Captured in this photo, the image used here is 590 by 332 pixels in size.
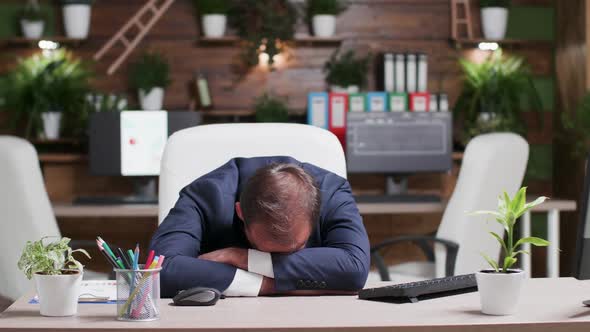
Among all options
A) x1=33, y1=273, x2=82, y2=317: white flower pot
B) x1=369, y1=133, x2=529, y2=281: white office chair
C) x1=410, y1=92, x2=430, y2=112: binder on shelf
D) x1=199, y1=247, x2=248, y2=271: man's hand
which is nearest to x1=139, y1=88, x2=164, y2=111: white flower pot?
x1=410, y1=92, x2=430, y2=112: binder on shelf

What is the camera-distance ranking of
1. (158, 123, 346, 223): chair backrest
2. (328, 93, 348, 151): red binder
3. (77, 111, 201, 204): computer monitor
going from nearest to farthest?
1. (158, 123, 346, 223): chair backrest
2. (77, 111, 201, 204): computer monitor
3. (328, 93, 348, 151): red binder

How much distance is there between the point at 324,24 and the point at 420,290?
375cm

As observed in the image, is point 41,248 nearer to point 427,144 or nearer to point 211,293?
point 211,293

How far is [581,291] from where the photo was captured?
202cm

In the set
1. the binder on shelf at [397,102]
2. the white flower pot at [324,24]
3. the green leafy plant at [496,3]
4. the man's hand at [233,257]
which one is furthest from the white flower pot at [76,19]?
the man's hand at [233,257]

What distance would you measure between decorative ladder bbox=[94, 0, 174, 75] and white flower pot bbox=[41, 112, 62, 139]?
37cm

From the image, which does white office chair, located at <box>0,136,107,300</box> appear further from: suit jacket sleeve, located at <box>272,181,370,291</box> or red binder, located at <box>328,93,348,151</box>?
red binder, located at <box>328,93,348,151</box>

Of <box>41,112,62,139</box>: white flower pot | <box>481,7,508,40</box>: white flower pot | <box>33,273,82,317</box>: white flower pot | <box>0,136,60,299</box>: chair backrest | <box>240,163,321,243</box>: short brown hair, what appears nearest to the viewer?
<box>33,273,82,317</box>: white flower pot

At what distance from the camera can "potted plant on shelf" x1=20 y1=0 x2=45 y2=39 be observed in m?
5.45

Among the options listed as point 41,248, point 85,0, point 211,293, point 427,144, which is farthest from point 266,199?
point 85,0

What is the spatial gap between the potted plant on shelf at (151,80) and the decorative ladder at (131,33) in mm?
100

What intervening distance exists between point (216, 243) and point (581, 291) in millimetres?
883

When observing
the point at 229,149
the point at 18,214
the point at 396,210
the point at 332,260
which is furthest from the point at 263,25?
the point at 332,260

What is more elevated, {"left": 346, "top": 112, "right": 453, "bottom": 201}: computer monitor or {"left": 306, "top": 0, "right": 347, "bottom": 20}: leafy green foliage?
{"left": 306, "top": 0, "right": 347, "bottom": 20}: leafy green foliage
